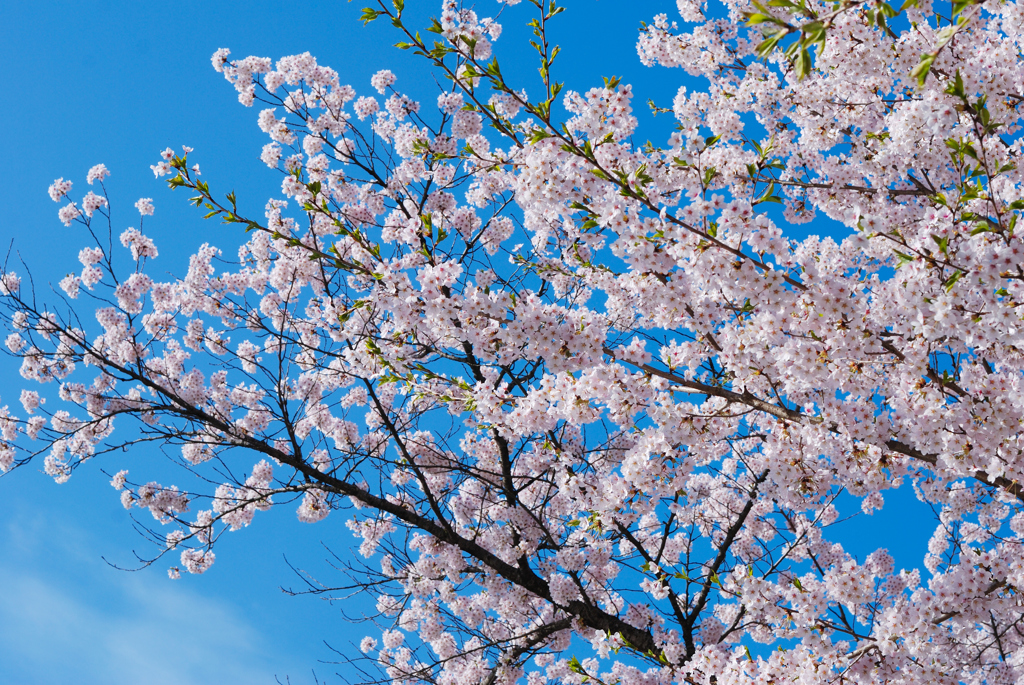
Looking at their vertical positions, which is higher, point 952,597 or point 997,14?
point 997,14

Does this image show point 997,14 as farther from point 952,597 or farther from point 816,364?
point 952,597

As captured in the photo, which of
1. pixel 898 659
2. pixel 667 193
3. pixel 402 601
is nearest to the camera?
pixel 898 659

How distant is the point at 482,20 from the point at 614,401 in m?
5.51

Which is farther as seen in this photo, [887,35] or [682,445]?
[887,35]

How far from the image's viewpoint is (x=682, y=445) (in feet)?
15.4

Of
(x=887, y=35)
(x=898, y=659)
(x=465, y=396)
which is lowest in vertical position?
(x=898, y=659)

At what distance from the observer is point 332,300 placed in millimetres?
6910

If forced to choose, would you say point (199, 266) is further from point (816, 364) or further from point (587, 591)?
point (816, 364)

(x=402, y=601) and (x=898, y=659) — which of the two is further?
(x=402, y=601)

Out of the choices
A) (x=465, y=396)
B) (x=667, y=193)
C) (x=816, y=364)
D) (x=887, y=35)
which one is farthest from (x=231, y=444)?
(x=887, y=35)

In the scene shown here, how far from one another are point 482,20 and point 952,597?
720cm

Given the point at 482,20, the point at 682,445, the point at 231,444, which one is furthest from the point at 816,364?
the point at 482,20

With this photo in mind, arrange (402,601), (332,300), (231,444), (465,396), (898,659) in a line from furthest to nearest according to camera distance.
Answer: (402,601) < (332,300) < (231,444) < (465,396) < (898,659)

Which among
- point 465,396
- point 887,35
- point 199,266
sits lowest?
point 465,396
